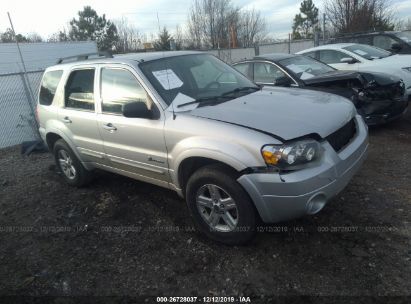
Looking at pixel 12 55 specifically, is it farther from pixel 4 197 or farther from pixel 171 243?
pixel 171 243

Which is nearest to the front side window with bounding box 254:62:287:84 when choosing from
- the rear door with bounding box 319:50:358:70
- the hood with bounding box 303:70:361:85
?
the hood with bounding box 303:70:361:85

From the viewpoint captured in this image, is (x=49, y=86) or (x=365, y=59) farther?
(x=365, y=59)

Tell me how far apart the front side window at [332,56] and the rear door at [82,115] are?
653 cm

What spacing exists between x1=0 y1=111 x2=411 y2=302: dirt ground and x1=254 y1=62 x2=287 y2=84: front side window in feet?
8.43

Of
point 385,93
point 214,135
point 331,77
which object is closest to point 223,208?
point 214,135

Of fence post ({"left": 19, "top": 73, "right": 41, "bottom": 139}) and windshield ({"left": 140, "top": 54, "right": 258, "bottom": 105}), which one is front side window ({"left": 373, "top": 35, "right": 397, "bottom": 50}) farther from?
fence post ({"left": 19, "top": 73, "right": 41, "bottom": 139})

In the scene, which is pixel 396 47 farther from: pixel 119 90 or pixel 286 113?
pixel 119 90

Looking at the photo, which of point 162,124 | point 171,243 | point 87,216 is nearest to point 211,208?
point 171,243

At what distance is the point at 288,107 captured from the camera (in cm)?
350

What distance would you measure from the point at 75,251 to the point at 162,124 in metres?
1.62

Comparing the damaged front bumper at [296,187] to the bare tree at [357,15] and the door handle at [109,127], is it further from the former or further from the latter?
the bare tree at [357,15]

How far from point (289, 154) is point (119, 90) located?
217 centimetres

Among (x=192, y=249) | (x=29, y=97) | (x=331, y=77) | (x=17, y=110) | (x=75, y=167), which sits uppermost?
(x=331, y=77)

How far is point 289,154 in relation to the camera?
2.88 meters
